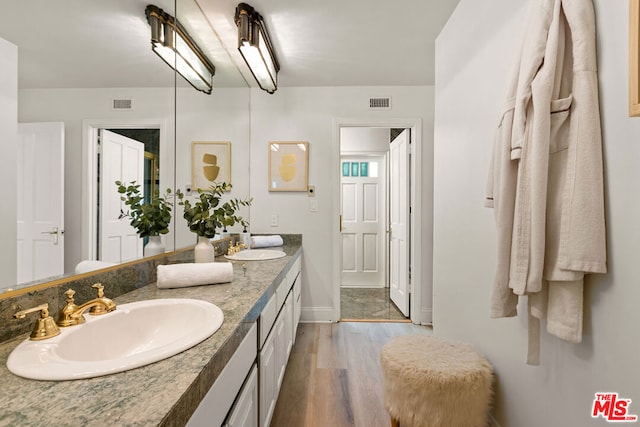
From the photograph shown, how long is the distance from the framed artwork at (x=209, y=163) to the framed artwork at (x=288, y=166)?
1.78ft

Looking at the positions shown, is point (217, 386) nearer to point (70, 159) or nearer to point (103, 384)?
point (103, 384)

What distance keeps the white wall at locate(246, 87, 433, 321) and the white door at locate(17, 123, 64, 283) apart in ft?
6.80

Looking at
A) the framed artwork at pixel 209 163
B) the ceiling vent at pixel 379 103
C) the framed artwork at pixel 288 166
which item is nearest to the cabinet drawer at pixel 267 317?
the framed artwork at pixel 209 163

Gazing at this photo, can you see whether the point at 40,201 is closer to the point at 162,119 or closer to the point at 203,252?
the point at 162,119

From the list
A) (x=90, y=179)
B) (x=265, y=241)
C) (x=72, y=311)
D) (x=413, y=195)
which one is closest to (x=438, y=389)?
(x=72, y=311)

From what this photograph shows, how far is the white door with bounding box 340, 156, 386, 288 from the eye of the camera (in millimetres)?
4289

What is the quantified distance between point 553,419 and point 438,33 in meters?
2.25

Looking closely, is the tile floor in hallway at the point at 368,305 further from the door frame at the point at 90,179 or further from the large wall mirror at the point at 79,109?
the door frame at the point at 90,179

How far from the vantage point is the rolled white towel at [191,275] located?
1196 mm

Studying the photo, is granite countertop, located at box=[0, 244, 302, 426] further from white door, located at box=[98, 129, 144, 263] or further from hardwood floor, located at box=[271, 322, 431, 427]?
hardwood floor, located at box=[271, 322, 431, 427]

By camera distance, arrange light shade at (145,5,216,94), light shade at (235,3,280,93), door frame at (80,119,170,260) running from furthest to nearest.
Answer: light shade at (235,3,280,93), light shade at (145,5,216,94), door frame at (80,119,170,260)

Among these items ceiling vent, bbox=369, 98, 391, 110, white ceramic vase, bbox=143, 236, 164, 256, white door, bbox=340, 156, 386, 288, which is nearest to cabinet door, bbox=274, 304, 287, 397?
white ceramic vase, bbox=143, 236, 164, 256

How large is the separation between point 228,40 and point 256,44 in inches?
19.2

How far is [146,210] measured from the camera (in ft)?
4.25
